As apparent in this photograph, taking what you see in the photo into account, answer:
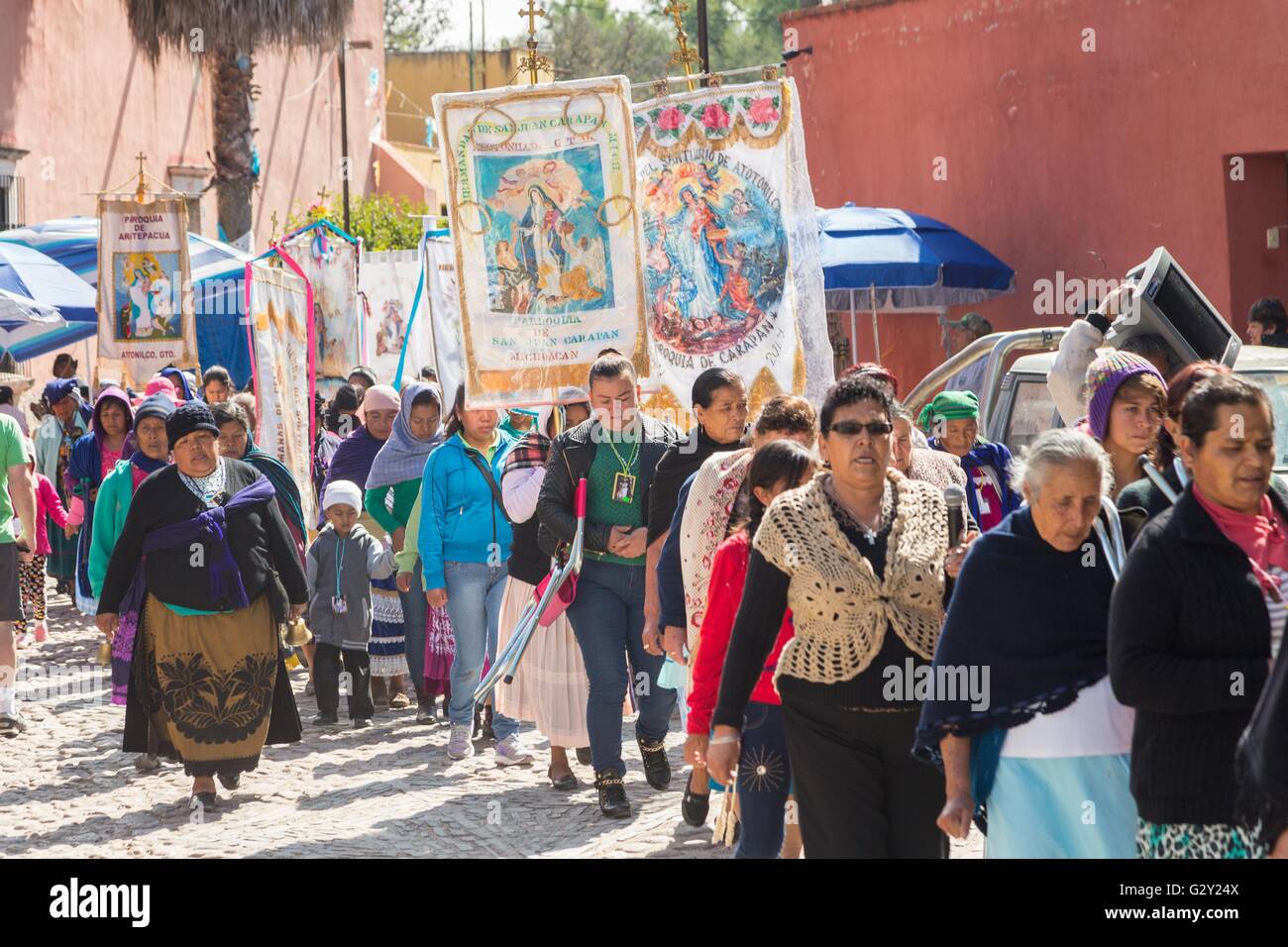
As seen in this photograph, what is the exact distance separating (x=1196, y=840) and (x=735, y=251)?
19.0ft

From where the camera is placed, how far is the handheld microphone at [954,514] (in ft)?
17.1

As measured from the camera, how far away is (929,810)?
197 inches

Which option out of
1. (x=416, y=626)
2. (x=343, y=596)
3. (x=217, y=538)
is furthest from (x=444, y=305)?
(x=217, y=538)

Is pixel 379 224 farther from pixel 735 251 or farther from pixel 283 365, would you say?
pixel 735 251

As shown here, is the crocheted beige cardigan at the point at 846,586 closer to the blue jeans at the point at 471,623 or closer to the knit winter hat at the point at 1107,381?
the knit winter hat at the point at 1107,381

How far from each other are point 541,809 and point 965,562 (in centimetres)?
418

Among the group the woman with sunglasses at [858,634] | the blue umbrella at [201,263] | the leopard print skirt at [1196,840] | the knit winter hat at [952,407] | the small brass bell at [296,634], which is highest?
the blue umbrella at [201,263]

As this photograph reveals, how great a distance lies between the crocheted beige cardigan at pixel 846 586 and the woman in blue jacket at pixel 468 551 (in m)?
4.77

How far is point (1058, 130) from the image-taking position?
57.4 ft

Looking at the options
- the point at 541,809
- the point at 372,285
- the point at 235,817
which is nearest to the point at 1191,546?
the point at 541,809

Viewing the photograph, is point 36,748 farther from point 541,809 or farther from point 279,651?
point 541,809

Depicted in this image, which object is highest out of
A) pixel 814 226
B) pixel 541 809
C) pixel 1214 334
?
pixel 814 226

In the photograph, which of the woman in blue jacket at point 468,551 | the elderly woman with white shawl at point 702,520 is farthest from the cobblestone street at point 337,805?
the elderly woman with white shawl at point 702,520

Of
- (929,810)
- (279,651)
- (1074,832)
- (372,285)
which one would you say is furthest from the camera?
(372,285)
